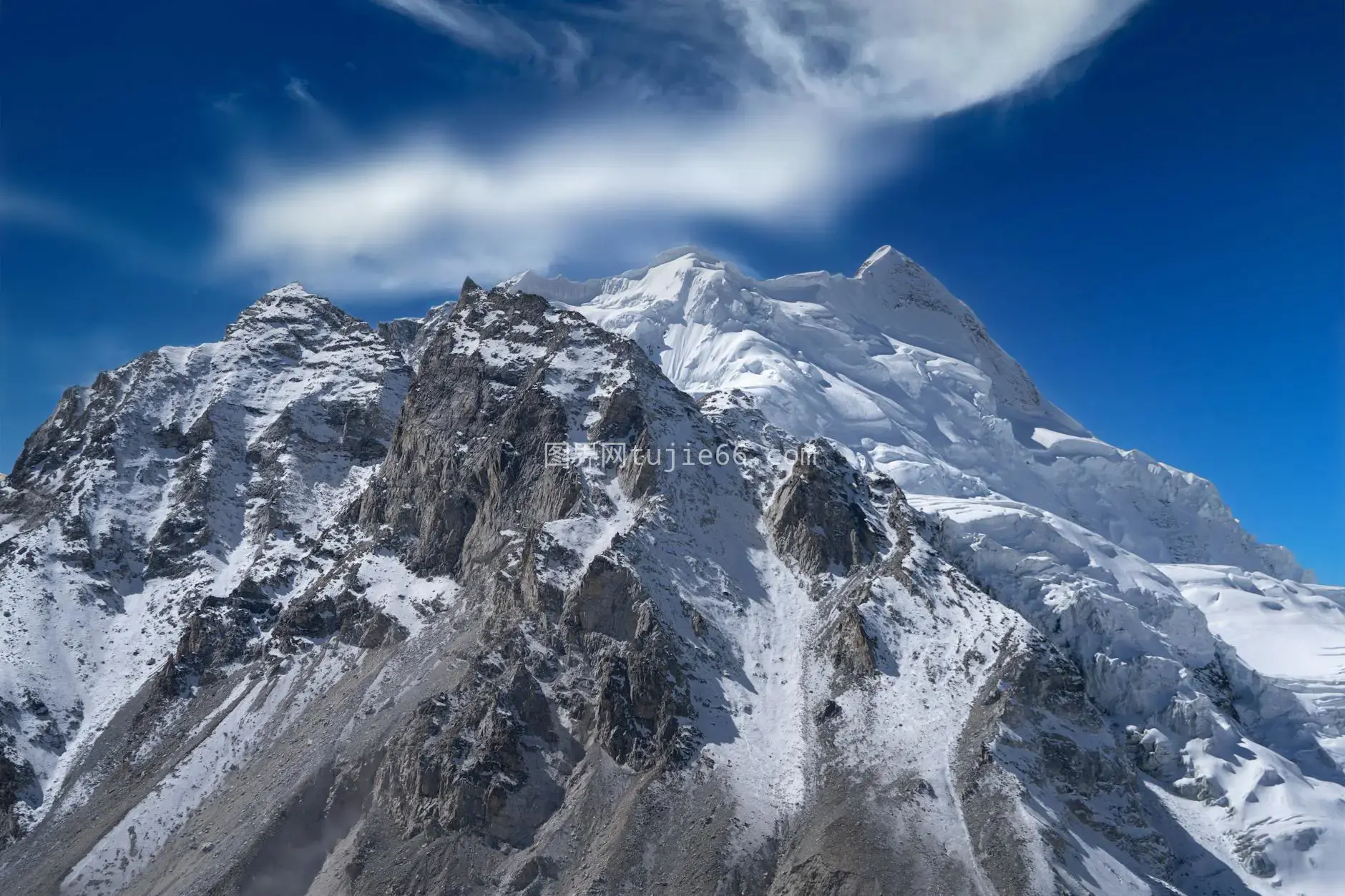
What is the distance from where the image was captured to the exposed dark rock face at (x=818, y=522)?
148m

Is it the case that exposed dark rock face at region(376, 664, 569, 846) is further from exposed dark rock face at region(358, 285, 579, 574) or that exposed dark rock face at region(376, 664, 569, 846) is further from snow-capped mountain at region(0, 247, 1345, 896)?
exposed dark rock face at region(358, 285, 579, 574)

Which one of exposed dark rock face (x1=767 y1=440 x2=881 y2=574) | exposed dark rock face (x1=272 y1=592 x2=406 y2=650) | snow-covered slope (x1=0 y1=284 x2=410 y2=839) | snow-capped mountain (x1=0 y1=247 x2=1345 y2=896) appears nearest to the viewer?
snow-capped mountain (x1=0 y1=247 x2=1345 y2=896)

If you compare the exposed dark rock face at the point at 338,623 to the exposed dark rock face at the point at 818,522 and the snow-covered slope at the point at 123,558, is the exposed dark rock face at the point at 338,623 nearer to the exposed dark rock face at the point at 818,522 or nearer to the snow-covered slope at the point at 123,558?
the snow-covered slope at the point at 123,558

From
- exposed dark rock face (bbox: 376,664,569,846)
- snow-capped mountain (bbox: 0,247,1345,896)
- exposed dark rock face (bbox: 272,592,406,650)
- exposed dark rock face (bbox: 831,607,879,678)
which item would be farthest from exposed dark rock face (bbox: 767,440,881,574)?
exposed dark rock face (bbox: 272,592,406,650)

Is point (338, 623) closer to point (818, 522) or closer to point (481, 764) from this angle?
point (481, 764)

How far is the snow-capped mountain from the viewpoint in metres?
113

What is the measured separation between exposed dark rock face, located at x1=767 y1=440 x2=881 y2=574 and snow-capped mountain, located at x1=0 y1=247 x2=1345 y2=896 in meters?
0.50

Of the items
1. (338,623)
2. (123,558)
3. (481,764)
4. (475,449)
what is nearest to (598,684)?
(481,764)

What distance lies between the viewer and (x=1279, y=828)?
133 m

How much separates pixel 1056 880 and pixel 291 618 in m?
105

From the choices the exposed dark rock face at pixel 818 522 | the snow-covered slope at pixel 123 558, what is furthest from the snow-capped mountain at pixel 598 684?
the snow-covered slope at pixel 123 558

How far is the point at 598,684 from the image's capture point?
127125 millimetres

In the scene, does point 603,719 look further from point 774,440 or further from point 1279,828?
point 1279,828

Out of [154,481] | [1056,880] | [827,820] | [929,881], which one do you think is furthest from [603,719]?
[154,481]
